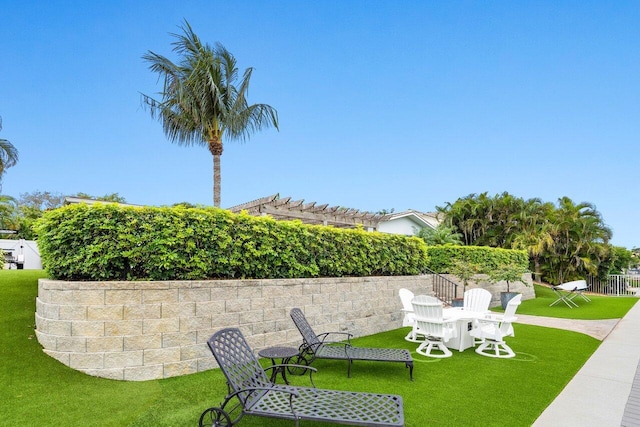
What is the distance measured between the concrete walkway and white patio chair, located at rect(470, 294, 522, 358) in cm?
133

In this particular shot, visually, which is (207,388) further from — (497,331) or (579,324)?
(579,324)

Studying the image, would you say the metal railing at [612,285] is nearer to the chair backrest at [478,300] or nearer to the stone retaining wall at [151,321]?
the chair backrest at [478,300]

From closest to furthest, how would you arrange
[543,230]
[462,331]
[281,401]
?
[281,401] < [462,331] < [543,230]

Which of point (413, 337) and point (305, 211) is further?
point (305, 211)

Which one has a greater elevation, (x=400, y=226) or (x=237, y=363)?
(x=400, y=226)

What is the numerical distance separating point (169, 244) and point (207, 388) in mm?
2229

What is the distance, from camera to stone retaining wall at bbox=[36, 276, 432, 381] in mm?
5117

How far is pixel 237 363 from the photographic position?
13.7ft

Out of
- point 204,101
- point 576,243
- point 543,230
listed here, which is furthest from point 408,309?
point 576,243

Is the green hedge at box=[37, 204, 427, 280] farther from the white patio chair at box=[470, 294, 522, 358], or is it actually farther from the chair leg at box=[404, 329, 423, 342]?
the white patio chair at box=[470, 294, 522, 358]

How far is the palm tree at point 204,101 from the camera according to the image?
13.4 m

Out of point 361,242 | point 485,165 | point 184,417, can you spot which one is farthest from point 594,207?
point 184,417

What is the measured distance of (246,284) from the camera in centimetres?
665

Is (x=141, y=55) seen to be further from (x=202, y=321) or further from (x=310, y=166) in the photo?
(x=310, y=166)
